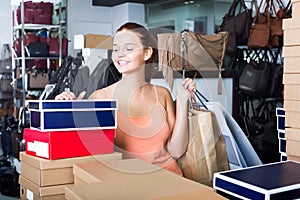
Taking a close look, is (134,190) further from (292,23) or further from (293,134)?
(292,23)

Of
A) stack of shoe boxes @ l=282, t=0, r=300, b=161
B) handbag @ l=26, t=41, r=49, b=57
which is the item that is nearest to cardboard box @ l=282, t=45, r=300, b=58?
stack of shoe boxes @ l=282, t=0, r=300, b=161

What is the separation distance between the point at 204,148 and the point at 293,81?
0.45 metres

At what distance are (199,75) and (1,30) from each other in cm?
475

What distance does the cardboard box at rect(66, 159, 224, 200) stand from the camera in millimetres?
1029

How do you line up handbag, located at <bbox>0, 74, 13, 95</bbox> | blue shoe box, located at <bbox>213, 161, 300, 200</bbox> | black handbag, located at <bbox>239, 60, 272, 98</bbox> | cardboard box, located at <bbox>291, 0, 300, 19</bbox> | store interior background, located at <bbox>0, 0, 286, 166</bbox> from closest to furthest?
blue shoe box, located at <bbox>213, 161, 300, 200</bbox>
cardboard box, located at <bbox>291, 0, 300, 19</bbox>
black handbag, located at <bbox>239, 60, 272, 98</bbox>
store interior background, located at <bbox>0, 0, 286, 166</bbox>
handbag, located at <bbox>0, 74, 13, 95</bbox>

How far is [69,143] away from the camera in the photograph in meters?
1.41

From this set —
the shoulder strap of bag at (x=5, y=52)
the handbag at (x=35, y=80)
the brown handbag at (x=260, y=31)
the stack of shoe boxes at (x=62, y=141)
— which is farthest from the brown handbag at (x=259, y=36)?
the shoulder strap of bag at (x=5, y=52)

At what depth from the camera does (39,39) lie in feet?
18.7

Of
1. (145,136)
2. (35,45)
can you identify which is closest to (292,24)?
(145,136)

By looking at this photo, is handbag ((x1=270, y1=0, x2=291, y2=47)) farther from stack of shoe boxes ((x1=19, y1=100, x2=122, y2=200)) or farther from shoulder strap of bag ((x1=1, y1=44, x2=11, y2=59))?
shoulder strap of bag ((x1=1, y1=44, x2=11, y2=59))

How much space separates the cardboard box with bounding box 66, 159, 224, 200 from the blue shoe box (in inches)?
1.6

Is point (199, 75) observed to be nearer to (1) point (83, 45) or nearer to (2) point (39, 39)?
(1) point (83, 45)

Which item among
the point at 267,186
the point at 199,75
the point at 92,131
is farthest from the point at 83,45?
the point at 267,186

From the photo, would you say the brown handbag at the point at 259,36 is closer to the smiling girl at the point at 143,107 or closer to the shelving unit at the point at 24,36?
the smiling girl at the point at 143,107
